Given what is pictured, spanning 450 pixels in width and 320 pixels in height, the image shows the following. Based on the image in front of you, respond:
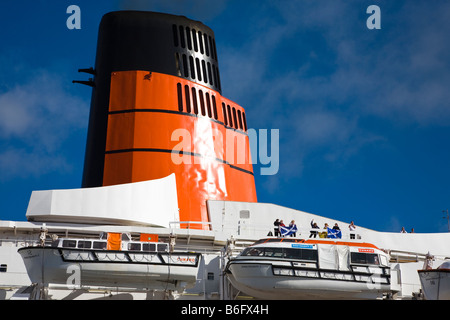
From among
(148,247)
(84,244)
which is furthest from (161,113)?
(84,244)

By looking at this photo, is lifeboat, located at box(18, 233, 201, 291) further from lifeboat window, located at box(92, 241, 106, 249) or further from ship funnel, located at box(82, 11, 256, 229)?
ship funnel, located at box(82, 11, 256, 229)

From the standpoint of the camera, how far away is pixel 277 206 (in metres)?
25.8

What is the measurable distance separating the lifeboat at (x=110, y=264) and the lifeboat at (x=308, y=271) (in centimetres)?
168

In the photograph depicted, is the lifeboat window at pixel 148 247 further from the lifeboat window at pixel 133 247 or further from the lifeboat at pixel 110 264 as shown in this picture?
the lifeboat window at pixel 133 247

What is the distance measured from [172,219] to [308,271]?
6320 mm

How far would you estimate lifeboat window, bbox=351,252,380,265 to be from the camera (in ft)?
68.4

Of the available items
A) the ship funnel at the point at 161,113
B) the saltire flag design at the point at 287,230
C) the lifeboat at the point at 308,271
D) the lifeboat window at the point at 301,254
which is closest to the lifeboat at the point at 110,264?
the lifeboat at the point at 308,271

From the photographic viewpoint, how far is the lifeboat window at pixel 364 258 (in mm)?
20834

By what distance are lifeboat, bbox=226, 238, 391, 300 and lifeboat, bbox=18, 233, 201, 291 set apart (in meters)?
1.68

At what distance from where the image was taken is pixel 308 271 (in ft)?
66.0

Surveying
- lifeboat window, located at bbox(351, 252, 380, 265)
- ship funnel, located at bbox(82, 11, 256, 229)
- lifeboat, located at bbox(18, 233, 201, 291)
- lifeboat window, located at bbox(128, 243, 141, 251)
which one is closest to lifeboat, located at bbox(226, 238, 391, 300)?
lifeboat window, located at bbox(351, 252, 380, 265)

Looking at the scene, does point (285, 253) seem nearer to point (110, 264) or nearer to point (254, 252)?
point (254, 252)
